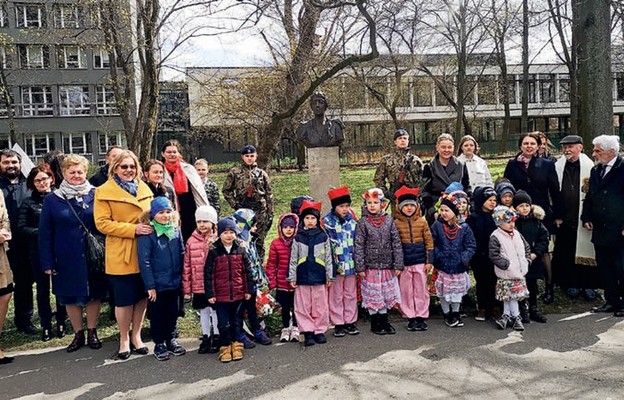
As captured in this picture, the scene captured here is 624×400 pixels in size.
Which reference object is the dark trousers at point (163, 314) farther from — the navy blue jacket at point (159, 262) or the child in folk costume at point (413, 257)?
the child in folk costume at point (413, 257)

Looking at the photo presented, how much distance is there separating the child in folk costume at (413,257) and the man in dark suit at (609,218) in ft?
6.75

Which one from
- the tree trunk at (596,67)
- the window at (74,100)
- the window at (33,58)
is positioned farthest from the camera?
the window at (74,100)

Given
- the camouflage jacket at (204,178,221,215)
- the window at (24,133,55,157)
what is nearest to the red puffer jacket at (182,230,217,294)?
the camouflage jacket at (204,178,221,215)

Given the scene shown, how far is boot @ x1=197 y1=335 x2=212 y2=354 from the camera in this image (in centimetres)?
519

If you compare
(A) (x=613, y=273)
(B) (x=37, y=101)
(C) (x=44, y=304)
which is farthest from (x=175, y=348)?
(B) (x=37, y=101)

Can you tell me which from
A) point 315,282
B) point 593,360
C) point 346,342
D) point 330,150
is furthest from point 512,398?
point 330,150

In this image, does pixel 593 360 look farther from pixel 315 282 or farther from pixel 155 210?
pixel 155 210

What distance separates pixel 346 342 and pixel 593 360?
2183mm

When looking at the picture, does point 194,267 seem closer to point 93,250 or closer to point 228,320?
point 228,320

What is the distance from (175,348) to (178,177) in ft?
6.65

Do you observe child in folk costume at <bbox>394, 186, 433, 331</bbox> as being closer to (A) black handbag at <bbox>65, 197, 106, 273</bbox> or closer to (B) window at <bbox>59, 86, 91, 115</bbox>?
(A) black handbag at <bbox>65, 197, 106, 273</bbox>

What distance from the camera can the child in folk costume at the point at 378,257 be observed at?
5.47 meters

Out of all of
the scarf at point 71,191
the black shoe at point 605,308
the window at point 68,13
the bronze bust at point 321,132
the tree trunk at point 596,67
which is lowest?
the black shoe at point 605,308

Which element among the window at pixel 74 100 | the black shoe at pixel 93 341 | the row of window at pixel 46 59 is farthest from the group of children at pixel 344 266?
the window at pixel 74 100
